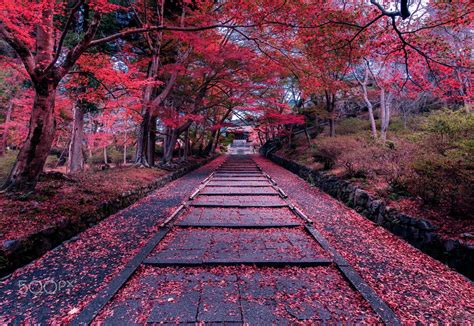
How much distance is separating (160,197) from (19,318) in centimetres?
555

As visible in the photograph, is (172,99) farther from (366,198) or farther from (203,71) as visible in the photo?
(366,198)

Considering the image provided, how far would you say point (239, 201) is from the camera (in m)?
7.15

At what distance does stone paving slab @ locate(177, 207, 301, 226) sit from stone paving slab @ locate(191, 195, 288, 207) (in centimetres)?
27

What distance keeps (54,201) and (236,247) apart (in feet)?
12.9

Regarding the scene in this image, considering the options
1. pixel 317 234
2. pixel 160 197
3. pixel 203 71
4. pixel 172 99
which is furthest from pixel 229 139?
pixel 317 234

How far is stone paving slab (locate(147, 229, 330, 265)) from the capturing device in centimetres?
365

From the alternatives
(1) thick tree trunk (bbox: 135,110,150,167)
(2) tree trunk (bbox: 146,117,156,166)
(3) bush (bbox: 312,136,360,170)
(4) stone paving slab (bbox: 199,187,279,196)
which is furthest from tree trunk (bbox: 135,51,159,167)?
(3) bush (bbox: 312,136,360,170)

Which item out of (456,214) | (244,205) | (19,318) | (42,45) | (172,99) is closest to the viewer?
(19,318)

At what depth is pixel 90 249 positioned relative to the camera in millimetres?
4086

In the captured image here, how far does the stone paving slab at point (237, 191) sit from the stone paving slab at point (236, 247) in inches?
131

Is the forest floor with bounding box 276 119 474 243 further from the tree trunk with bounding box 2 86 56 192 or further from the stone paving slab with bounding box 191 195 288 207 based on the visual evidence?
the tree trunk with bounding box 2 86 56 192

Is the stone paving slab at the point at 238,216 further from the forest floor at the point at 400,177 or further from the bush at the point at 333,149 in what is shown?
the bush at the point at 333,149

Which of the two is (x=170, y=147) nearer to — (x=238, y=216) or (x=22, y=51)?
(x=22, y=51)

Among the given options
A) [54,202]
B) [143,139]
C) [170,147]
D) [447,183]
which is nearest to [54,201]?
[54,202]
